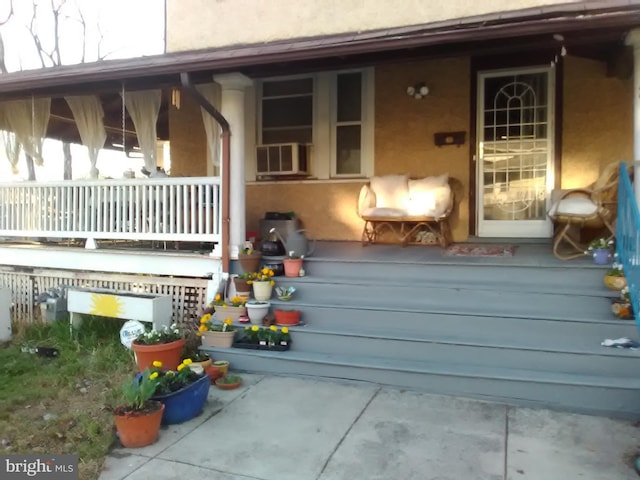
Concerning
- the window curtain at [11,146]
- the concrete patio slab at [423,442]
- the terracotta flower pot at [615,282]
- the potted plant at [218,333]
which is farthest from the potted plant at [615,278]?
the window curtain at [11,146]

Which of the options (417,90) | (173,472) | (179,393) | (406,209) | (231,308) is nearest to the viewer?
(173,472)

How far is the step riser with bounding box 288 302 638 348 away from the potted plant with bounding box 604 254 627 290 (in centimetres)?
29

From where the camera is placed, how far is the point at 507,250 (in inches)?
236

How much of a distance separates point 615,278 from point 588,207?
1110 mm

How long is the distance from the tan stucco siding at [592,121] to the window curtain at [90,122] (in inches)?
248

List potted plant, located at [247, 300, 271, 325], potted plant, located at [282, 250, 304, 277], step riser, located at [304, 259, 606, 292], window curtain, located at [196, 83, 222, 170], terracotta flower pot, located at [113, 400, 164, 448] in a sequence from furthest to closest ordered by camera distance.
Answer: window curtain, located at [196, 83, 222, 170], potted plant, located at [282, 250, 304, 277], potted plant, located at [247, 300, 271, 325], step riser, located at [304, 259, 606, 292], terracotta flower pot, located at [113, 400, 164, 448]

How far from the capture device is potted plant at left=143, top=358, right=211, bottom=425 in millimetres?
3756

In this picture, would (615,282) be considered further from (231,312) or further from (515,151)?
(231,312)

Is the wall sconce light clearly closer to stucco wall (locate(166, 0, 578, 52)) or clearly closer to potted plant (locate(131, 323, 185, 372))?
stucco wall (locate(166, 0, 578, 52))

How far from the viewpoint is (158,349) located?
4.56 m

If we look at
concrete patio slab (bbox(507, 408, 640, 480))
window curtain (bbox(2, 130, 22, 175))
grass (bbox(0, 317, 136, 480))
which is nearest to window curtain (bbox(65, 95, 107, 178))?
window curtain (bbox(2, 130, 22, 175))

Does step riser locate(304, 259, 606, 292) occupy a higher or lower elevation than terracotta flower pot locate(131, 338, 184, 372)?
higher

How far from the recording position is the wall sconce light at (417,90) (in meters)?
7.04

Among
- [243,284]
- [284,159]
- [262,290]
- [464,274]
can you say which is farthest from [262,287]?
[284,159]
